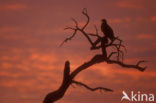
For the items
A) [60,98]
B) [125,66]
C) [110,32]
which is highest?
[110,32]

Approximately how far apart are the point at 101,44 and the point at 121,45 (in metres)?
0.81

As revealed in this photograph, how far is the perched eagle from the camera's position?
64.4 ft

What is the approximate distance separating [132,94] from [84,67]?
519 cm

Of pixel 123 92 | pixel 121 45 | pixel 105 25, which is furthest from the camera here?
pixel 123 92

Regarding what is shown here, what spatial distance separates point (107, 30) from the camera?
19.9 meters

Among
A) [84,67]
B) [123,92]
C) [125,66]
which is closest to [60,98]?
[84,67]

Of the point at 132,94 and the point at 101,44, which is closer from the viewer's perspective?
the point at 101,44

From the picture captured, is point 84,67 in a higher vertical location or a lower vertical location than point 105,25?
lower

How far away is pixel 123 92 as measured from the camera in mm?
23625

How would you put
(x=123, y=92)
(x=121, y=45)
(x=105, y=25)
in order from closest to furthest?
(x=121, y=45)
(x=105, y=25)
(x=123, y=92)

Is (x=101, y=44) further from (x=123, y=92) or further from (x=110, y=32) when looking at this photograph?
(x=123, y=92)

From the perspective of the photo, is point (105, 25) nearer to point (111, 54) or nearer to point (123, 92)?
point (111, 54)

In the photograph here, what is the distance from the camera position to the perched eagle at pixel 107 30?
19.6m

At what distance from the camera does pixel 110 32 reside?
64.6ft
